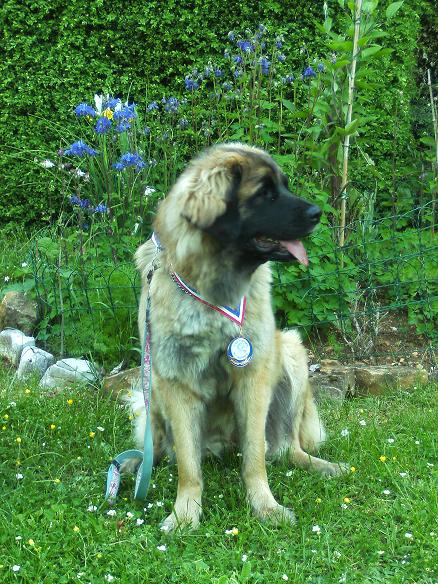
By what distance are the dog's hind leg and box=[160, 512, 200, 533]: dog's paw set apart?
2.40ft

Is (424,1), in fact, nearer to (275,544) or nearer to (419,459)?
(419,459)

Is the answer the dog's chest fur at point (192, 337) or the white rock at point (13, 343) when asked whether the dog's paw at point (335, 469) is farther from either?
the white rock at point (13, 343)

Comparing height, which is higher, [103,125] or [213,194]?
[213,194]

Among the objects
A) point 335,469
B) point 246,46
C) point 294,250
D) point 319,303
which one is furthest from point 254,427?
point 246,46

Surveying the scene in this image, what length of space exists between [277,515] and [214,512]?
297 millimetres

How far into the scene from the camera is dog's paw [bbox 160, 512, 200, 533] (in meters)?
2.93

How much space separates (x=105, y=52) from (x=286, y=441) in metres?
4.78

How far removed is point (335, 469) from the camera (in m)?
3.43

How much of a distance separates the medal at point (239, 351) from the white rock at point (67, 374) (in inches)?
66.6

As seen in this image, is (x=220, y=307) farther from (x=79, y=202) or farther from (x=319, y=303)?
(x=79, y=202)

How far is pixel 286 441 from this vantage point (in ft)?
11.9

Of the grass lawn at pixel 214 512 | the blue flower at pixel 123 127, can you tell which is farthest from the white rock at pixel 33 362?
the blue flower at pixel 123 127

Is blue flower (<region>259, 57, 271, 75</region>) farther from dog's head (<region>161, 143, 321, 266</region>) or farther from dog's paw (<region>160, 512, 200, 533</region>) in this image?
dog's paw (<region>160, 512, 200, 533</region>)

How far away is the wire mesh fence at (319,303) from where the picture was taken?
4867 mm
